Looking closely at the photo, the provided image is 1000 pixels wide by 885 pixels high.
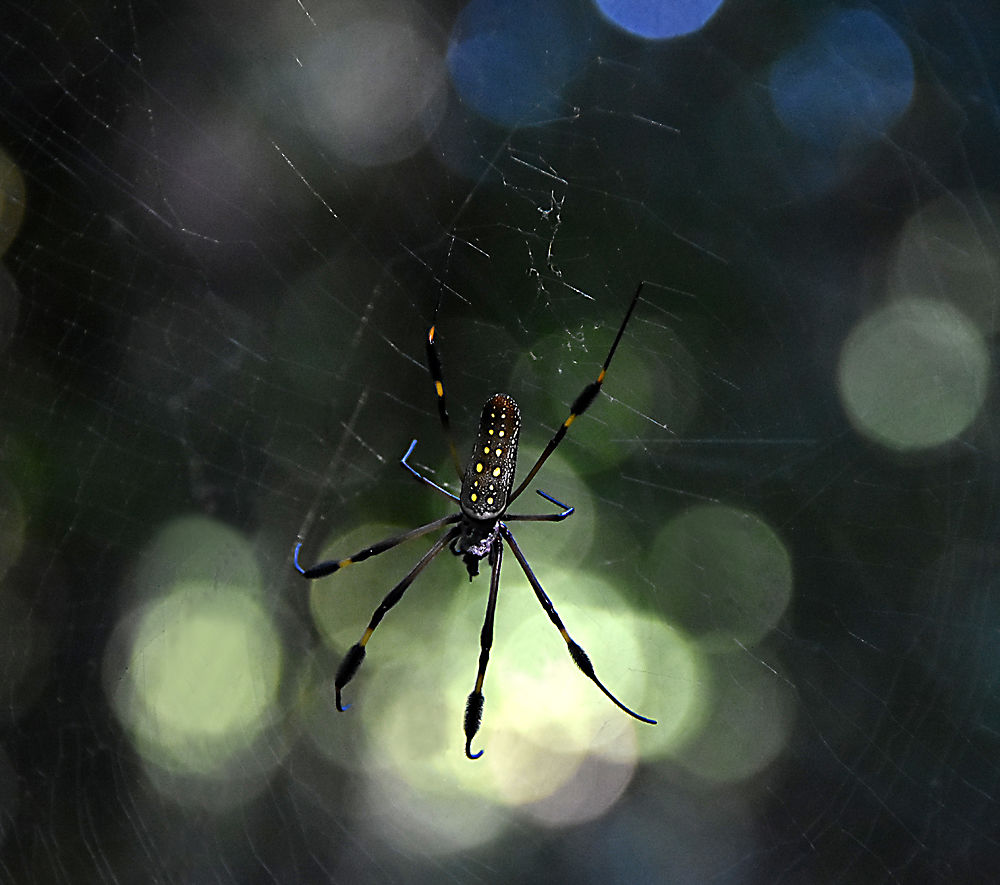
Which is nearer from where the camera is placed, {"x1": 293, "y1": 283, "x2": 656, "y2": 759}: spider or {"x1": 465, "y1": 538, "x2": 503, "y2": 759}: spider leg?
{"x1": 293, "y1": 283, "x2": 656, "y2": 759}: spider

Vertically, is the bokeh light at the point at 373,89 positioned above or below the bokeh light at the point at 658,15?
below

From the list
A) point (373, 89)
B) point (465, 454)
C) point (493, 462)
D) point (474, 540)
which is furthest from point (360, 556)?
point (373, 89)

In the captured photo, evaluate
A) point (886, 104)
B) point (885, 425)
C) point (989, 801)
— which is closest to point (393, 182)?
→ point (886, 104)

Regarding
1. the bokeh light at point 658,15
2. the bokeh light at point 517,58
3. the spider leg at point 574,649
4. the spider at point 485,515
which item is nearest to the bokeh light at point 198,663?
the spider at point 485,515

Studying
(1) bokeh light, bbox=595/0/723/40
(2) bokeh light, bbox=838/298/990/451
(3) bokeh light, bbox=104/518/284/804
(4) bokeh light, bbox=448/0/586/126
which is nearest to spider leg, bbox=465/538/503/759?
(4) bokeh light, bbox=448/0/586/126

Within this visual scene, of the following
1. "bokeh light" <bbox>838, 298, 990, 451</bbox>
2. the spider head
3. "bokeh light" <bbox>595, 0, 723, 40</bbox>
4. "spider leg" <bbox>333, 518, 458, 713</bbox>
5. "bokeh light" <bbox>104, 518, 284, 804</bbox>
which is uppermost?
"bokeh light" <bbox>595, 0, 723, 40</bbox>

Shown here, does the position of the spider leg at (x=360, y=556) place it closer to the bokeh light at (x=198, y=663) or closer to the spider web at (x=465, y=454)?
the spider web at (x=465, y=454)

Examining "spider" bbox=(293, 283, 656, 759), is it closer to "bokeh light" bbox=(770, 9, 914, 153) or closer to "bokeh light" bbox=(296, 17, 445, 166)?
"bokeh light" bbox=(770, 9, 914, 153)
